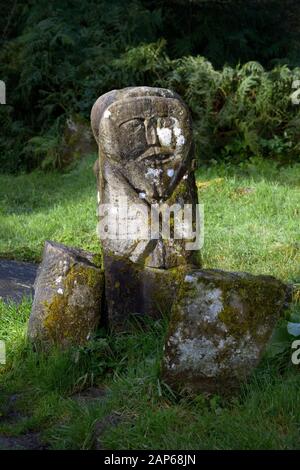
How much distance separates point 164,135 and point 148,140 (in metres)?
0.12

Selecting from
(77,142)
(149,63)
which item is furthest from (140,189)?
(77,142)

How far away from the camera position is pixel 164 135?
548 cm

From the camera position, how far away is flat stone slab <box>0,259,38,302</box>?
6766 millimetres

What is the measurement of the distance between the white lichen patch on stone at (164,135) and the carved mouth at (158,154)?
0.16 feet

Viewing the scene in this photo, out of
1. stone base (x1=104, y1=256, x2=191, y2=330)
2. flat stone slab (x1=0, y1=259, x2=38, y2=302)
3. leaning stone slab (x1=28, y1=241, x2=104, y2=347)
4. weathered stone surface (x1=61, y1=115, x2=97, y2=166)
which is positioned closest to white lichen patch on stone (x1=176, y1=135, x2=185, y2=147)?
stone base (x1=104, y1=256, x2=191, y2=330)

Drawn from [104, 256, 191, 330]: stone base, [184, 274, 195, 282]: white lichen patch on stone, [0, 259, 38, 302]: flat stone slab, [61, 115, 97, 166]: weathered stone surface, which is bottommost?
[0, 259, 38, 302]: flat stone slab

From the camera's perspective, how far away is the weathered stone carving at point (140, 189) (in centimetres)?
540

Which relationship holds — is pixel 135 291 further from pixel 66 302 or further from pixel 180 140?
pixel 180 140

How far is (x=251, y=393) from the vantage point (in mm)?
4238

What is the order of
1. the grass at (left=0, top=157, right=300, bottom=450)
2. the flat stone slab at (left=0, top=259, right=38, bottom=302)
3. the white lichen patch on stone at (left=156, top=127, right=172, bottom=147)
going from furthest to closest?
the flat stone slab at (left=0, top=259, right=38, bottom=302)
the white lichen patch on stone at (left=156, top=127, right=172, bottom=147)
the grass at (left=0, top=157, right=300, bottom=450)

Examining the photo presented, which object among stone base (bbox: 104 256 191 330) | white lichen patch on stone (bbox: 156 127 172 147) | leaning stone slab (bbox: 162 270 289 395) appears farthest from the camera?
white lichen patch on stone (bbox: 156 127 172 147)

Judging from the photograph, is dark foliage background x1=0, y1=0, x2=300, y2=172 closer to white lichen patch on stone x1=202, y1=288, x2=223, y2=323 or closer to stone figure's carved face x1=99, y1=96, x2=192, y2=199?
stone figure's carved face x1=99, y1=96, x2=192, y2=199

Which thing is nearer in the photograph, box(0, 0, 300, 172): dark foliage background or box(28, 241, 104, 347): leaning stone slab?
box(28, 241, 104, 347): leaning stone slab

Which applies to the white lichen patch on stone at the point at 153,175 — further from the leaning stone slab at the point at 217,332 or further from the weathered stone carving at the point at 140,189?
the leaning stone slab at the point at 217,332
